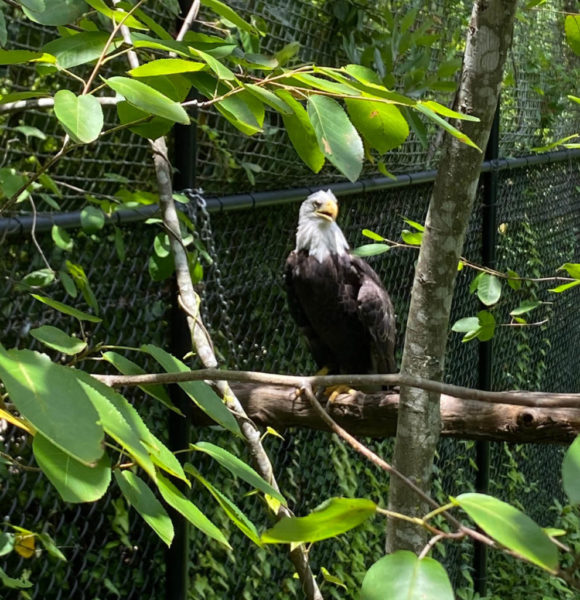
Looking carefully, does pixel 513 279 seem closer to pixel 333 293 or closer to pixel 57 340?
pixel 333 293

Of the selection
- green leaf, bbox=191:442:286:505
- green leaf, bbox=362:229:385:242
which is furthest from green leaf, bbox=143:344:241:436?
green leaf, bbox=362:229:385:242

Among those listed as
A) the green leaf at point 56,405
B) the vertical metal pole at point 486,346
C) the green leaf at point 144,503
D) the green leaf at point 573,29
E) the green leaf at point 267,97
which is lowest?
the vertical metal pole at point 486,346

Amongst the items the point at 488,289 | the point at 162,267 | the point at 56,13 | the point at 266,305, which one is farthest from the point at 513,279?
the point at 56,13

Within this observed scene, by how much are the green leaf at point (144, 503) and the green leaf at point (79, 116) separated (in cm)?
30

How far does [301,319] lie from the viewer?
3.17 meters

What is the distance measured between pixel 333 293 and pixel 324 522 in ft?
8.33

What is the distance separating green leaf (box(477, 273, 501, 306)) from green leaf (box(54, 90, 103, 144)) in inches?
64.6

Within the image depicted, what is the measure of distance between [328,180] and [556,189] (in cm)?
262

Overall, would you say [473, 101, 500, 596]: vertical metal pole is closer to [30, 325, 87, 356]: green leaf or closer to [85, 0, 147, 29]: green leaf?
[30, 325, 87, 356]: green leaf

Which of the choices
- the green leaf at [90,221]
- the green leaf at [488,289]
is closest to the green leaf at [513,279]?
the green leaf at [488,289]

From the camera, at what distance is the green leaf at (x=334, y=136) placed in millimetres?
767

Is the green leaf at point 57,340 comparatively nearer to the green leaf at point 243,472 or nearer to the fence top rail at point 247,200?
the green leaf at point 243,472

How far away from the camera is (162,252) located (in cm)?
203

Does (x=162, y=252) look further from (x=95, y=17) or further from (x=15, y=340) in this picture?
(x=95, y=17)
